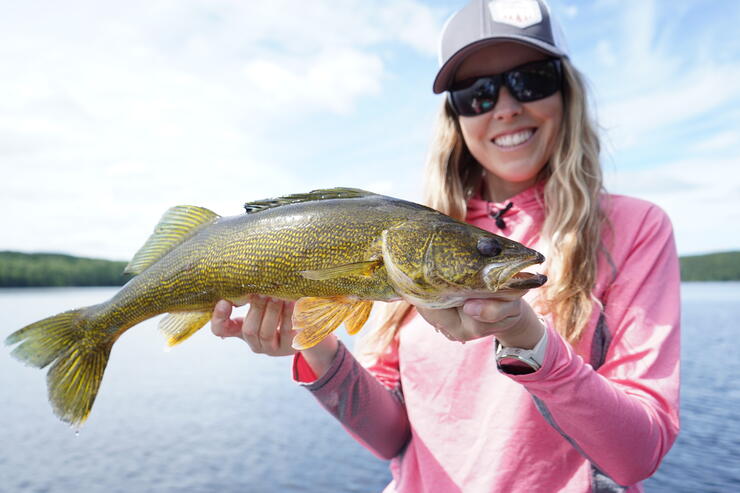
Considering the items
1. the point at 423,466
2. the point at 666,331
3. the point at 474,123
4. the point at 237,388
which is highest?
the point at 474,123

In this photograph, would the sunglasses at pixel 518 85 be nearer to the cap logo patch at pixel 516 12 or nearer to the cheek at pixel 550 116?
the cheek at pixel 550 116

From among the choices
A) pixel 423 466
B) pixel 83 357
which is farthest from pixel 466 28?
pixel 83 357

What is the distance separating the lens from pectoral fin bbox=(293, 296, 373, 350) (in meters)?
2.96

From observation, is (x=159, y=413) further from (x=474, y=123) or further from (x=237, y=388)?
(x=474, y=123)

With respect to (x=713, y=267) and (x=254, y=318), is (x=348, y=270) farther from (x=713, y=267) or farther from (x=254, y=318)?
(x=713, y=267)

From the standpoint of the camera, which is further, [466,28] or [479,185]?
[479,185]

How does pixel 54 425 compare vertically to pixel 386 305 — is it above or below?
below

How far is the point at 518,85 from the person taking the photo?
12.3 feet

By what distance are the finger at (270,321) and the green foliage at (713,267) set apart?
397ft

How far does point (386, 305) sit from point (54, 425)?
22.4 metres

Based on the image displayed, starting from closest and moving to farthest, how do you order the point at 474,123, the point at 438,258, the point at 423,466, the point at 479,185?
the point at 438,258 → the point at 423,466 → the point at 474,123 → the point at 479,185

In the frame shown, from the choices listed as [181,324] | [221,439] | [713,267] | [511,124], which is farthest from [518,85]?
[713,267]

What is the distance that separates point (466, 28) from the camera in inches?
146

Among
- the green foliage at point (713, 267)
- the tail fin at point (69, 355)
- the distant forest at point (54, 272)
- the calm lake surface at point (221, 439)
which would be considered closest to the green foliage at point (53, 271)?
the distant forest at point (54, 272)
